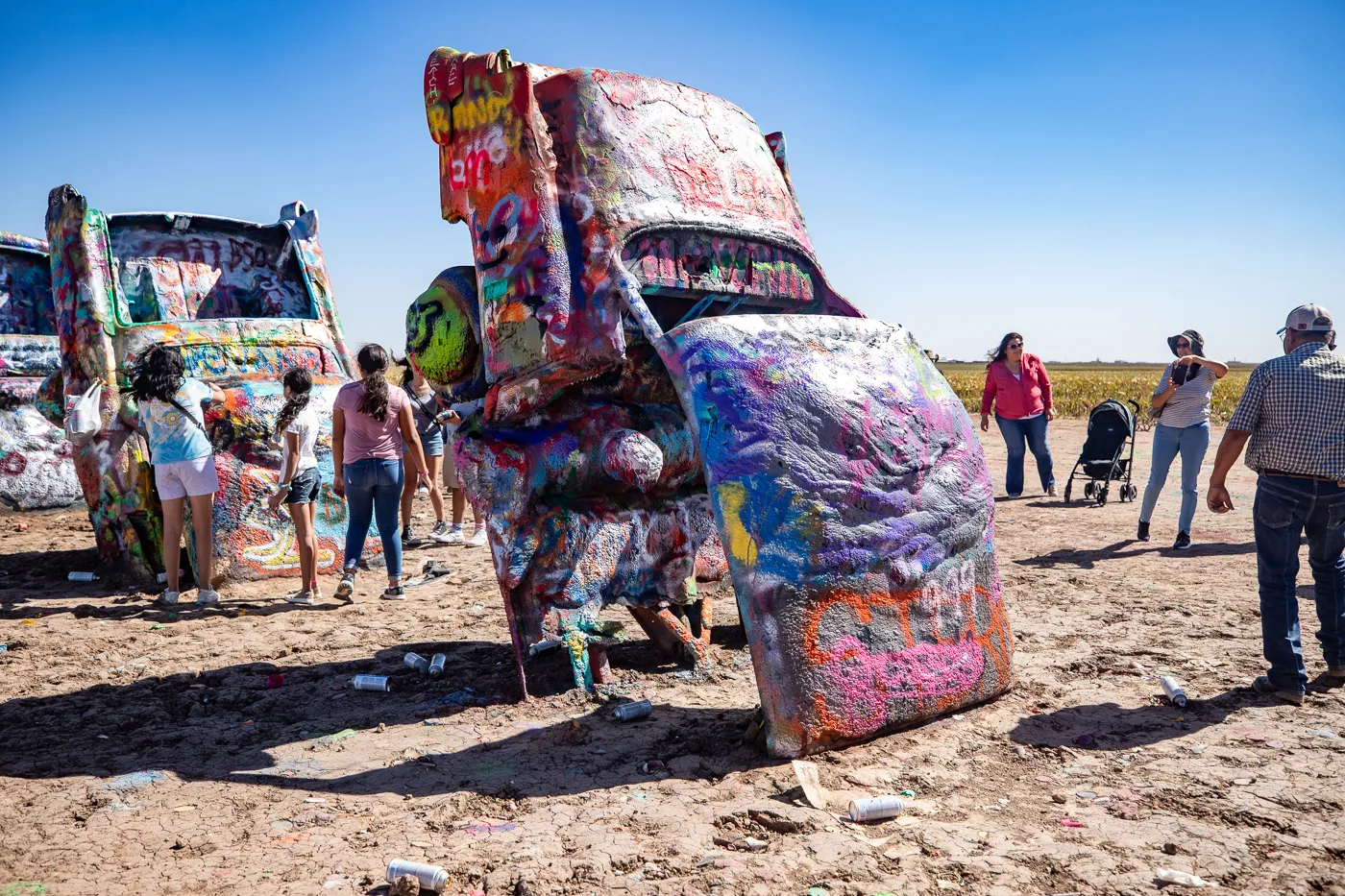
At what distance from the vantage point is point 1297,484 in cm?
436

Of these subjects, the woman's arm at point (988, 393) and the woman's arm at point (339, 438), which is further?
the woman's arm at point (988, 393)

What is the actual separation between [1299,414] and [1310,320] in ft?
1.80

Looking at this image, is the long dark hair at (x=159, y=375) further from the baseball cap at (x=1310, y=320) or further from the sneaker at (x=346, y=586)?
the baseball cap at (x=1310, y=320)

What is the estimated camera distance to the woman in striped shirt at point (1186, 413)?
7.91 meters

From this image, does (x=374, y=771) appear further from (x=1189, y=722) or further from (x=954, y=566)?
(x=1189, y=722)

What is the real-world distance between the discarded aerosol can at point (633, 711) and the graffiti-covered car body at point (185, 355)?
4.22m

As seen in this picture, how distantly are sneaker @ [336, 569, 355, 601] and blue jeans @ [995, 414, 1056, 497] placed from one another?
7353mm

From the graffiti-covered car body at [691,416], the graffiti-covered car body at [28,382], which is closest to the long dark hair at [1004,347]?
the graffiti-covered car body at [691,416]

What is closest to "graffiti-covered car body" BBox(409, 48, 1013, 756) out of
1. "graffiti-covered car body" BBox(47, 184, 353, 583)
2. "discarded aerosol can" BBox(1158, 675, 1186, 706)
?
"discarded aerosol can" BBox(1158, 675, 1186, 706)

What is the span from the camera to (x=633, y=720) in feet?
14.4

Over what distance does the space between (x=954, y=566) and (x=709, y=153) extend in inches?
99.9

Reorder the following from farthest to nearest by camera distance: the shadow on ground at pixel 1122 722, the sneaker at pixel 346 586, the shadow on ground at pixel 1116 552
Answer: the shadow on ground at pixel 1116 552, the sneaker at pixel 346 586, the shadow on ground at pixel 1122 722

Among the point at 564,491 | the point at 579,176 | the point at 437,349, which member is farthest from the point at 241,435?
the point at 579,176

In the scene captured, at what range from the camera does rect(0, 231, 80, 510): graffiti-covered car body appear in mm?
10469
